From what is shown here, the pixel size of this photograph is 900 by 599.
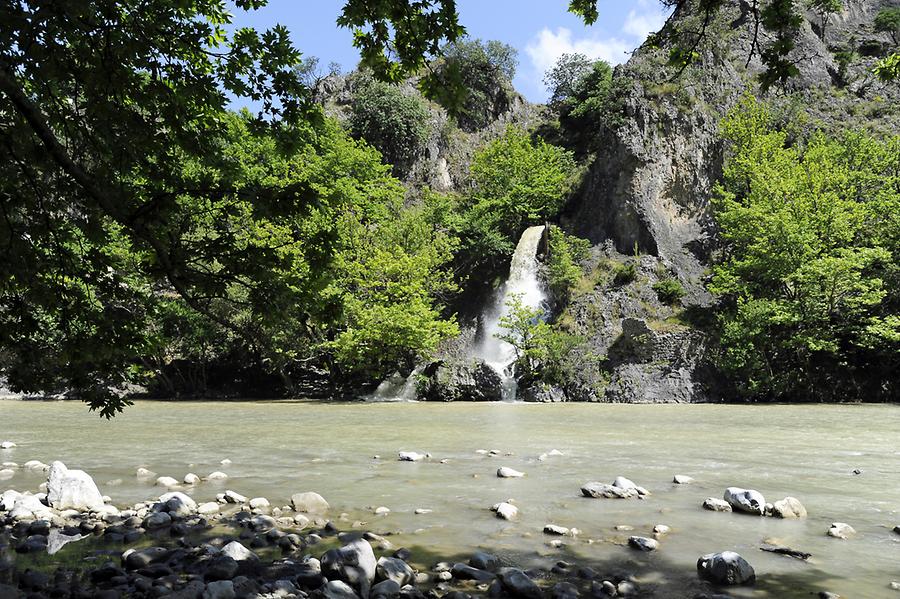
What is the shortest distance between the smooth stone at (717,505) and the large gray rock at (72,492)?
6369mm

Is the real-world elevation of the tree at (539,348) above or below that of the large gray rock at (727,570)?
above

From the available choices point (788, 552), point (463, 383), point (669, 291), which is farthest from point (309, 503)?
point (669, 291)

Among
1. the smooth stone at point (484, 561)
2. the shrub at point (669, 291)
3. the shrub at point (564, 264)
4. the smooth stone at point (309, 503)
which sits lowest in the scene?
the smooth stone at point (309, 503)

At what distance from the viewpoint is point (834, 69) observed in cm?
4462

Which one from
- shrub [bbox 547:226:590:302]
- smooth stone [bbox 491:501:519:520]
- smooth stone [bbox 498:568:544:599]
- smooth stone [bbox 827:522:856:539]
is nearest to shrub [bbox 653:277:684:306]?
shrub [bbox 547:226:590:302]

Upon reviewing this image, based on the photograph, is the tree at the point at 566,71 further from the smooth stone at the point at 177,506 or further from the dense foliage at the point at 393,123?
the smooth stone at the point at 177,506

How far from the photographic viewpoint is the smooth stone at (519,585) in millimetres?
3973

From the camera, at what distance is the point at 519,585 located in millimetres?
4012

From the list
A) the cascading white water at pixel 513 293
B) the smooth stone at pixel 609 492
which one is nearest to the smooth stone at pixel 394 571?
the smooth stone at pixel 609 492

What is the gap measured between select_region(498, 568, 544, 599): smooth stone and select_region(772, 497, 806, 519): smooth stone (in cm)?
342

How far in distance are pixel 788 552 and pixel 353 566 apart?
3452 millimetres

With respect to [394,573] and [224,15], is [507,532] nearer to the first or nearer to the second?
[394,573]

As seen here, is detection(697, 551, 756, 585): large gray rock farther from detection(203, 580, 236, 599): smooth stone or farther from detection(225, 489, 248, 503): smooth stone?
detection(225, 489, 248, 503): smooth stone

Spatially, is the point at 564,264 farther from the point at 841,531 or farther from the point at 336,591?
the point at 336,591
